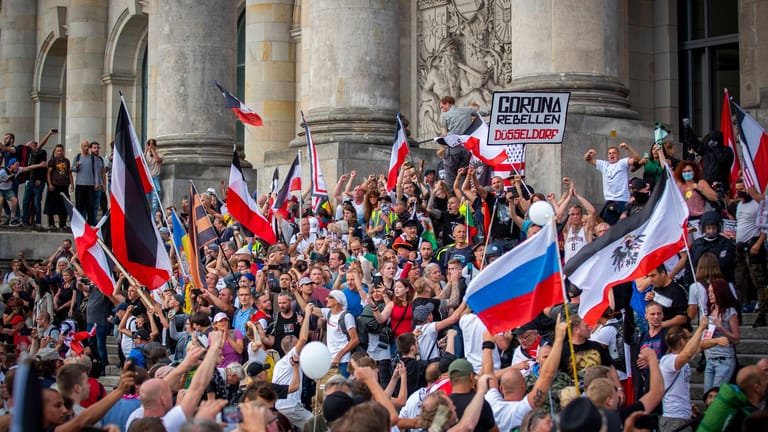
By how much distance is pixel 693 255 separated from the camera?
1291 centimetres

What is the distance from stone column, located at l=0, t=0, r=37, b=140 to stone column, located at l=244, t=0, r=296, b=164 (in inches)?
459

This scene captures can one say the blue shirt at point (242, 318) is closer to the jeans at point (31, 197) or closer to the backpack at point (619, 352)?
the backpack at point (619, 352)

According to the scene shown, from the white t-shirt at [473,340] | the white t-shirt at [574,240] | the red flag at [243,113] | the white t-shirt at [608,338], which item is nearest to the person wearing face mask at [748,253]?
the white t-shirt at [574,240]

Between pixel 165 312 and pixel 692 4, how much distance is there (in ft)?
32.0

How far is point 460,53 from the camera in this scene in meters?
23.5

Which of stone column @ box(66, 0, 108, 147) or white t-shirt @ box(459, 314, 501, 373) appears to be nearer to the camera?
white t-shirt @ box(459, 314, 501, 373)

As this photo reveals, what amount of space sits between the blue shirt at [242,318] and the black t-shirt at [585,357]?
16.0ft

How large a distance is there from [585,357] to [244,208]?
8326 millimetres

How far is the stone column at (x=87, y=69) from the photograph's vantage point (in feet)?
114

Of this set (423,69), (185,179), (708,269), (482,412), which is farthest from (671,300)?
(185,179)

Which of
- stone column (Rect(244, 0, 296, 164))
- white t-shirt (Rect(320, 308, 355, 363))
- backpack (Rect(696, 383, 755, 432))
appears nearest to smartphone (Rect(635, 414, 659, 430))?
Result: backpack (Rect(696, 383, 755, 432))

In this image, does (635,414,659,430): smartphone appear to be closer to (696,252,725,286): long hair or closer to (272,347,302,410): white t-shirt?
(696,252,725,286): long hair

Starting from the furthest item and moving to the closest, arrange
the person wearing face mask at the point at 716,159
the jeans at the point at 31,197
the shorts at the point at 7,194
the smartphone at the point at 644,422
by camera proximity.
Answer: the shorts at the point at 7,194 < the jeans at the point at 31,197 < the person wearing face mask at the point at 716,159 < the smartphone at the point at 644,422

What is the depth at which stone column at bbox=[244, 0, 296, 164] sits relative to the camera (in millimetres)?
27938
